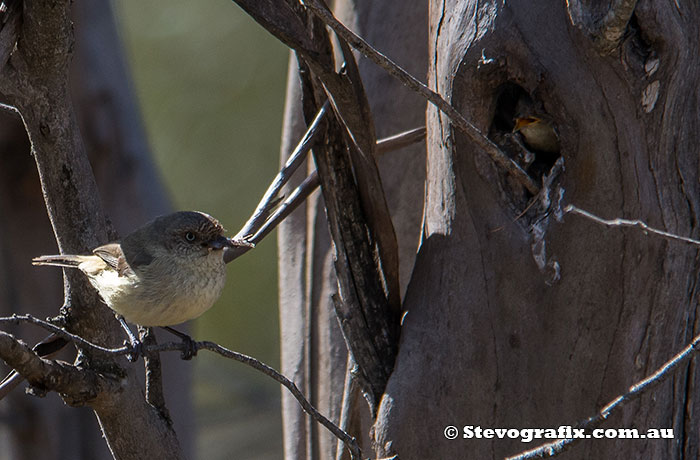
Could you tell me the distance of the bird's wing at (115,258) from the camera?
2.50 m

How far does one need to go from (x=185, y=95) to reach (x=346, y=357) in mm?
8750

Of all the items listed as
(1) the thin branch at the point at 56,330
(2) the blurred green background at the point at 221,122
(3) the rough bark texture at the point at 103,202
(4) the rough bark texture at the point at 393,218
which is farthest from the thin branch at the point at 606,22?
(2) the blurred green background at the point at 221,122

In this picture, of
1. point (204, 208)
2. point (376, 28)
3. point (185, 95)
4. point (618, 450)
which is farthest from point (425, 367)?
point (185, 95)

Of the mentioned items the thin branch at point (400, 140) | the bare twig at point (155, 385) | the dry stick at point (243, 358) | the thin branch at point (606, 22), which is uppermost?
the thin branch at point (400, 140)

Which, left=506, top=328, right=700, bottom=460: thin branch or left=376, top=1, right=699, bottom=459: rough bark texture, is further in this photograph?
left=376, top=1, right=699, bottom=459: rough bark texture

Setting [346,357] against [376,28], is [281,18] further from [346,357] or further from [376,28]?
[346,357]

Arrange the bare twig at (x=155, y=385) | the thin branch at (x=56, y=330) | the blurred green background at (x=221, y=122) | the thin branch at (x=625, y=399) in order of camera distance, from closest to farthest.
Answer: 1. the thin branch at (x=625, y=399)
2. the thin branch at (x=56, y=330)
3. the bare twig at (x=155, y=385)
4. the blurred green background at (x=221, y=122)

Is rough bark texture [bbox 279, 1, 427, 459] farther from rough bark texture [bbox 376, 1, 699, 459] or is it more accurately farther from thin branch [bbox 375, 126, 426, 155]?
rough bark texture [bbox 376, 1, 699, 459]

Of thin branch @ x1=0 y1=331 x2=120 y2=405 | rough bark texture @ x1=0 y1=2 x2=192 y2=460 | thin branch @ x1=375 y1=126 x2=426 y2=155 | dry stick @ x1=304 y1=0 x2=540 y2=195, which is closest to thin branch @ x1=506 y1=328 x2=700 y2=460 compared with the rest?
dry stick @ x1=304 y1=0 x2=540 y2=195

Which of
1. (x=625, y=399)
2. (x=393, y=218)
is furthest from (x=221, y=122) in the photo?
(x=625, y=399)

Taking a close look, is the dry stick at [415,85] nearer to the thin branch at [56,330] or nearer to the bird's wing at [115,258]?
the thin branch at [56,330]

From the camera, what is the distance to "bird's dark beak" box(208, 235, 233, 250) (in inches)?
110

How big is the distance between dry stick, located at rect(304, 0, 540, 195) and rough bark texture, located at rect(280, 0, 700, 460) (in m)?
0.16

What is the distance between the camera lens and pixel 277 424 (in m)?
8.20
